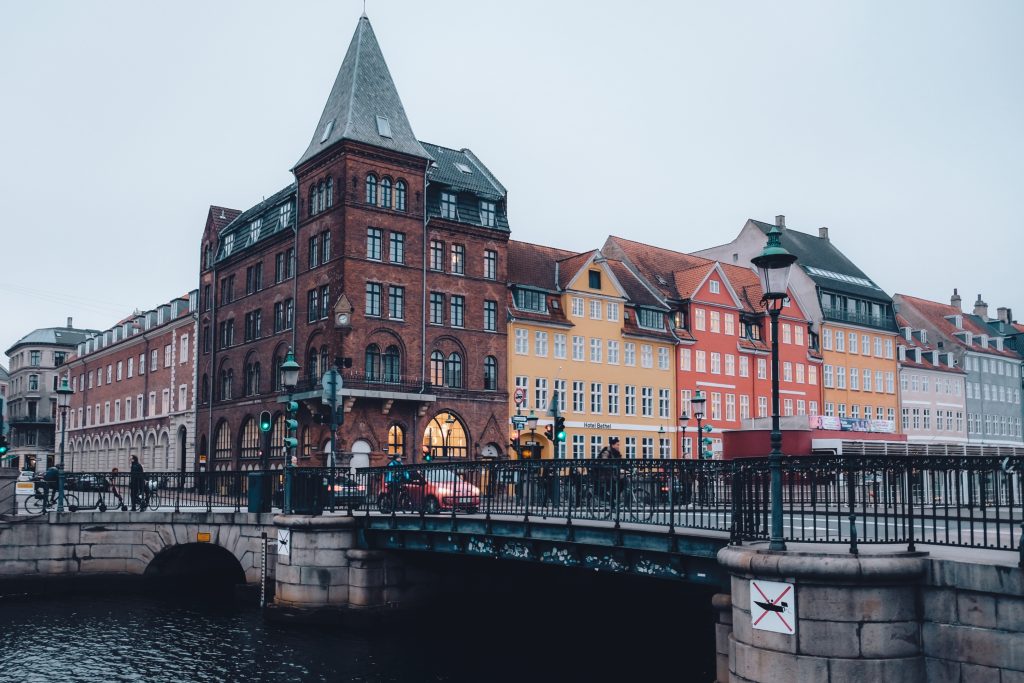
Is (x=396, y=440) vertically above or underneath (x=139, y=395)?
underneath

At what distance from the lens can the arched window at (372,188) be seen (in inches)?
1847

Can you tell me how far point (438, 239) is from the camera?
49.2 metres

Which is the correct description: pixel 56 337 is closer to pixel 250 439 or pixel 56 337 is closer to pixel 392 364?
pixel 250 439

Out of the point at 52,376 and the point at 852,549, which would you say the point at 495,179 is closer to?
the point at 852,549

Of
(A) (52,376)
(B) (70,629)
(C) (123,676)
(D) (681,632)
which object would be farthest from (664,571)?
(A) (52,376)

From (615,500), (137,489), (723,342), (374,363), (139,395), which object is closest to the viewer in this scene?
(615,500)

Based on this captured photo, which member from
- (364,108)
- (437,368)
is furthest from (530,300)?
(364,108)

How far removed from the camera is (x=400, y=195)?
1891 inches

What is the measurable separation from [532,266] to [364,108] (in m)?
12.6

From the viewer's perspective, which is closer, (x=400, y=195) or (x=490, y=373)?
(x=400, y=195)

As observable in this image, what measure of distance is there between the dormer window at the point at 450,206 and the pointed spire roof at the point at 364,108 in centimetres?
242

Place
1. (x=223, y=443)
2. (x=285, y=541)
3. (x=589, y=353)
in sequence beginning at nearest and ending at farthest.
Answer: (x=285, y=541), (x=589, y=353), (x=223, y=443)

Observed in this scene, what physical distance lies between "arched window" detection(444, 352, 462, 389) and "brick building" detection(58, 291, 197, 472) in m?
19.9

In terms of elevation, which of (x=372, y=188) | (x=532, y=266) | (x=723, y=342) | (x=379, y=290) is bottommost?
(x=723, y=342)
